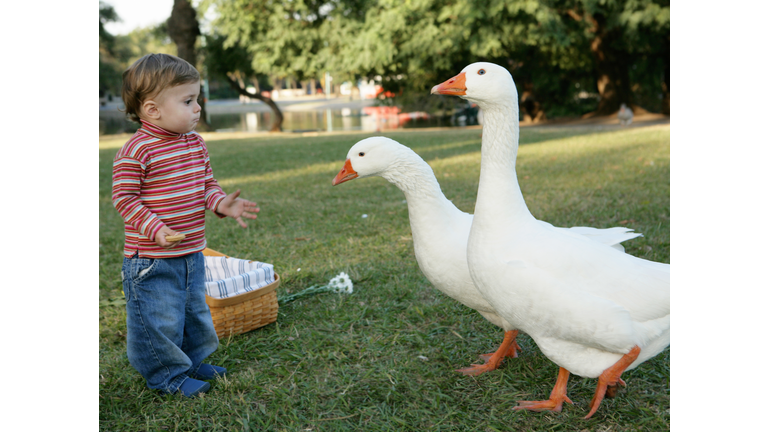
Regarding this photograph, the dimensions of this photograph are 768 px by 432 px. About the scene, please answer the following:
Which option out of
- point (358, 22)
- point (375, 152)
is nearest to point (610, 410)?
point (375, 152)

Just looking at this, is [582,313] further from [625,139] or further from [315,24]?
[315,24]

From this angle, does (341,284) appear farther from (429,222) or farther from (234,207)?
(234,207)

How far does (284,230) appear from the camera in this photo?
17.0ft

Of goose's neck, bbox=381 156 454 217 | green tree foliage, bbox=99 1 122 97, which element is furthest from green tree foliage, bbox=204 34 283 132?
goose's neck, bbox=381 156 454 217

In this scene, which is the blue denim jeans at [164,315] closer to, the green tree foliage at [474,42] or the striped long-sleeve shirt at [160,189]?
the striped long-sleeve shirt at [160,189]

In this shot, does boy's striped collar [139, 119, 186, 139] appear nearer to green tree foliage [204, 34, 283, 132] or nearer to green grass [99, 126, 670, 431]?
green grass [99, 126, 670, 431]

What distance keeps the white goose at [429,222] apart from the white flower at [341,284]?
1.08 metres

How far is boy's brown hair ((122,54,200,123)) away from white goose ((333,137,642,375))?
0.84 meters

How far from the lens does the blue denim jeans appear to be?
2.37 meters

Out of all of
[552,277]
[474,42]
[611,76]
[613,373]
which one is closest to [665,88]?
[611,76]

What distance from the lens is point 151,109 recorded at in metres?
2.31

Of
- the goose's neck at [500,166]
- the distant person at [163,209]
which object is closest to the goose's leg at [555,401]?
the goose's neck at [500,166]

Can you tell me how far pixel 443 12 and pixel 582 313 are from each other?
44.3ft

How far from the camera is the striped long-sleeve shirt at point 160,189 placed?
2.23m
